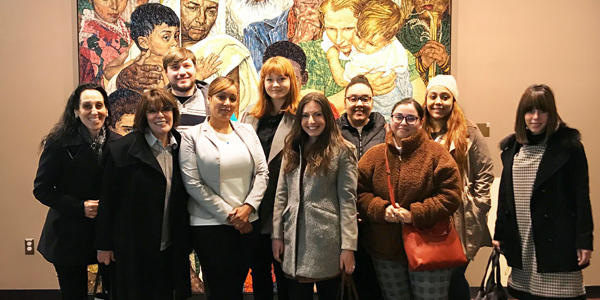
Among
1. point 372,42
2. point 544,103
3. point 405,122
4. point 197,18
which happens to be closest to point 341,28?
point 372,42

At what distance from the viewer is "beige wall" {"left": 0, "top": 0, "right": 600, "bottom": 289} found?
3.68 m

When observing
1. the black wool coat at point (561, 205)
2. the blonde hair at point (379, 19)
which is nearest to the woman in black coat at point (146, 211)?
the black wool coat at point (561, 205)

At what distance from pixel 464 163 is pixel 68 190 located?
2255mm

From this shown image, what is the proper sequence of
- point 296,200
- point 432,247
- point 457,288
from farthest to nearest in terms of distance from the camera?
1. point 457,288
2. point 296,200
3. point 432,247

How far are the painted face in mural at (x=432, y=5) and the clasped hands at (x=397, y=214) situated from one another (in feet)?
7.05

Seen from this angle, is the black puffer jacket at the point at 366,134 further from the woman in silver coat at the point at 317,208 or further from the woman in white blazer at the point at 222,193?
the woman in white blazer at the point at 222,193

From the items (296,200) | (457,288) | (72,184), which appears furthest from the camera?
(457,288)

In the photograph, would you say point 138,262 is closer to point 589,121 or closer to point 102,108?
point 102,108

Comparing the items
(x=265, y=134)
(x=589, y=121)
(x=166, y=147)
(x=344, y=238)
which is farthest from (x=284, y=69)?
(x=589, y=121)

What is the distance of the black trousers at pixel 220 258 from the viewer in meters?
2.27

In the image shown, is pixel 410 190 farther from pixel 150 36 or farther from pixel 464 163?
pixel 150 36

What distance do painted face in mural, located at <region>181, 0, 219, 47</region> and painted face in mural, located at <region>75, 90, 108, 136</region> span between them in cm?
138

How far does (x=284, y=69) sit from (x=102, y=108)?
1.07m

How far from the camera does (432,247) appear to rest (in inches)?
83.7
